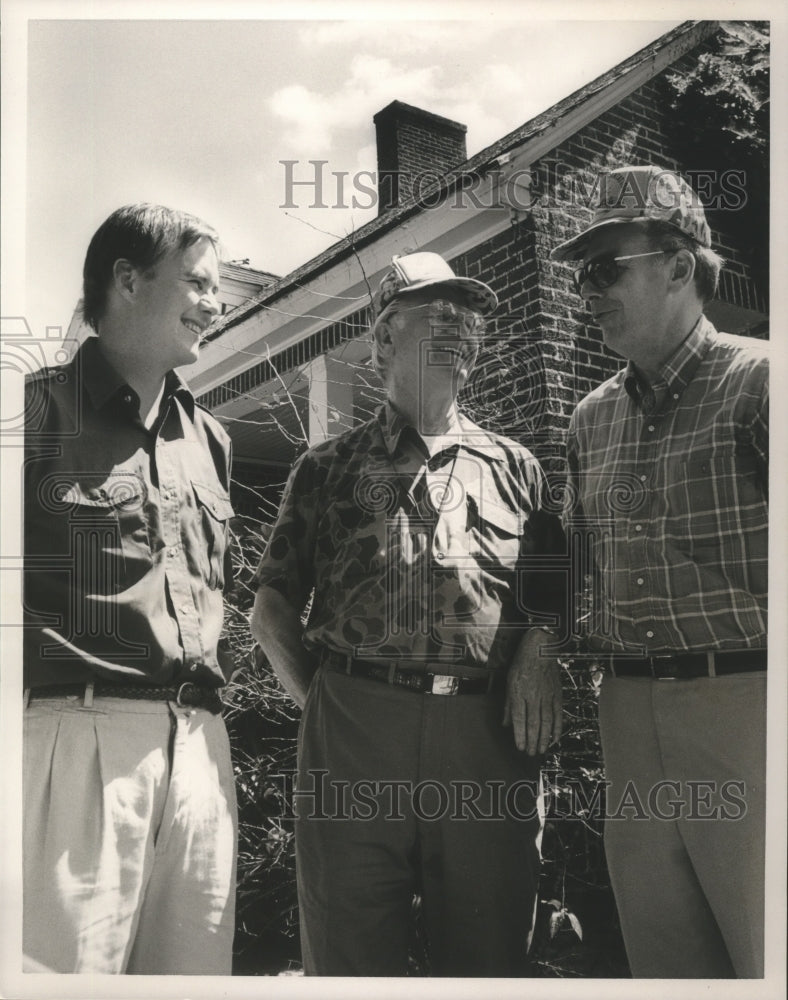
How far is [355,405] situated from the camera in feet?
11.1

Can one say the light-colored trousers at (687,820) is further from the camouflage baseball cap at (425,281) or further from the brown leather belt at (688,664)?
the camouflage baseball cap at (425,281)

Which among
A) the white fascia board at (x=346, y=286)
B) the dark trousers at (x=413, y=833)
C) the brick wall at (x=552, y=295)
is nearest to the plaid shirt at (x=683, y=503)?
the brick wall at (x=552, y=295)

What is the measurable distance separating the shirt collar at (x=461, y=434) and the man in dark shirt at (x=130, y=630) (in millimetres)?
515

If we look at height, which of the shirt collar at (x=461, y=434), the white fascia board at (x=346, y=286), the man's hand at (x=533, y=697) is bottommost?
the man's hand at (x=533, y=697)

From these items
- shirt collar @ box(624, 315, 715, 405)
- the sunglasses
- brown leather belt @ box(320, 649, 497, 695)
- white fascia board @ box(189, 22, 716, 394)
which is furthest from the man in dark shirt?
shirt collar @ box(624, 315, 715, 405)

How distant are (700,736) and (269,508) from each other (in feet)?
4.85

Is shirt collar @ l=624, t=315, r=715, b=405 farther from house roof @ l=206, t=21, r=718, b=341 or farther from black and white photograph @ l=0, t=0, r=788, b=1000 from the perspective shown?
house roof @ l=206, t=21, r=718, b=341

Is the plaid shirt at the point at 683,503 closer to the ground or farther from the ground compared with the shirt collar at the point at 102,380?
closer to the ground

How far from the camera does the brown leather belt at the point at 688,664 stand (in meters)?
3.13

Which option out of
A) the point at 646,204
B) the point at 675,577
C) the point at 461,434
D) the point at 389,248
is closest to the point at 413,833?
the point at 675,577

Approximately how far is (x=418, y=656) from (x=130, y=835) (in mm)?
984

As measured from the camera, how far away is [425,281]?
10.8 feet

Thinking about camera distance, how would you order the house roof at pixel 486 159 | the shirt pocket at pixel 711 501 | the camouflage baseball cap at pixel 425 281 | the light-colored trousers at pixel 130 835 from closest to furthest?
the light-colored trousers at pixel 130 835
the shirt pocket at pixel 711 501
the camouflage baseball cap at pixel 425 281
the house roof at pixel 486 159

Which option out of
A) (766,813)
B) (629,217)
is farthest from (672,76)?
(766,813)
